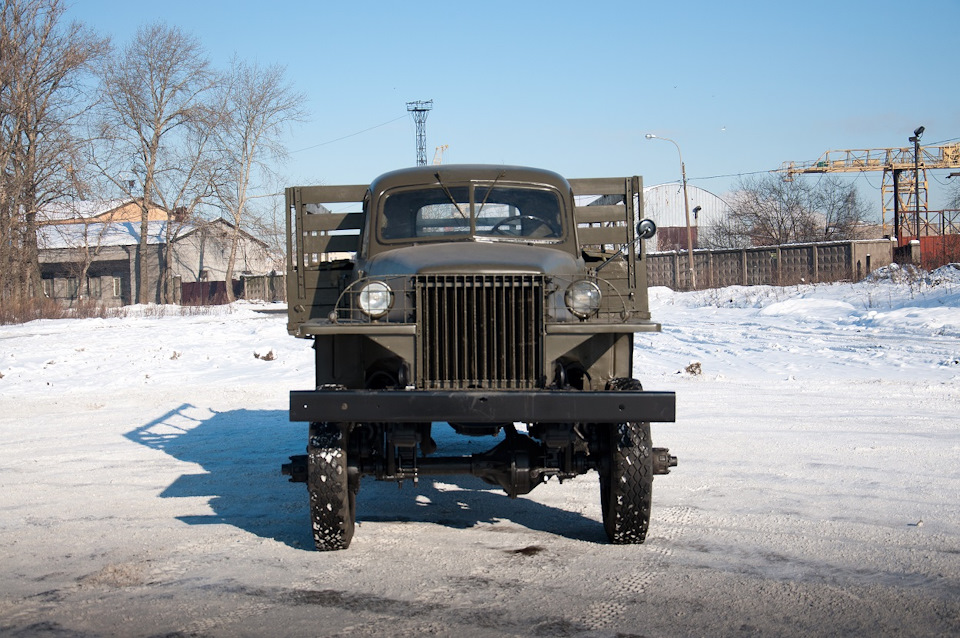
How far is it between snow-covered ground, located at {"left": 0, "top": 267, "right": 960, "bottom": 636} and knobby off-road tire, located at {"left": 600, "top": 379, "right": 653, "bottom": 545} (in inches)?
6.7

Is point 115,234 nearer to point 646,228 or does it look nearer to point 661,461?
point 646,228

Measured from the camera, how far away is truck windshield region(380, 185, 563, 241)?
7.09 meters

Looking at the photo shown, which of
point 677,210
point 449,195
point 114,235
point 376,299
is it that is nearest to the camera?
point 376,299

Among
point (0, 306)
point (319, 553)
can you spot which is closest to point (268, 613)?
point (319, 553)

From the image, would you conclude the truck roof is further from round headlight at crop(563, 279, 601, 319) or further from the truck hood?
round headlight at crop(563, 279, 601, 319)

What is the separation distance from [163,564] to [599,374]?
9.62 feet

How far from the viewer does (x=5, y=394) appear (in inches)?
563

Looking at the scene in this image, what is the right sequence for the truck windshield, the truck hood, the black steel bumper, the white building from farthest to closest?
1. the white building
2. the truck windshield
3. the truck hood
4. the black steel bumper

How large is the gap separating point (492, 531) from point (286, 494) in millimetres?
2029

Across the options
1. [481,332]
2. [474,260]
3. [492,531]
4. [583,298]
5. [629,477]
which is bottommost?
[492,531]

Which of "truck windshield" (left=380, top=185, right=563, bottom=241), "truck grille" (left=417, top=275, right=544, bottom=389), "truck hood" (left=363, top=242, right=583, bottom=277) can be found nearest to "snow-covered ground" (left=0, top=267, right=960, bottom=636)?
"truck grille" (left=417, top=275, right=544, bottom=389)

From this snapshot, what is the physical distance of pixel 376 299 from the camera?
582 cm

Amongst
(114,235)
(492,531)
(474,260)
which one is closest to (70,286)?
(114,235)

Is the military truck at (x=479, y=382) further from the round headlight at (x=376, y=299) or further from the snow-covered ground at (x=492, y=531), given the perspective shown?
the snow-covered ground at (x=492, y=531)
